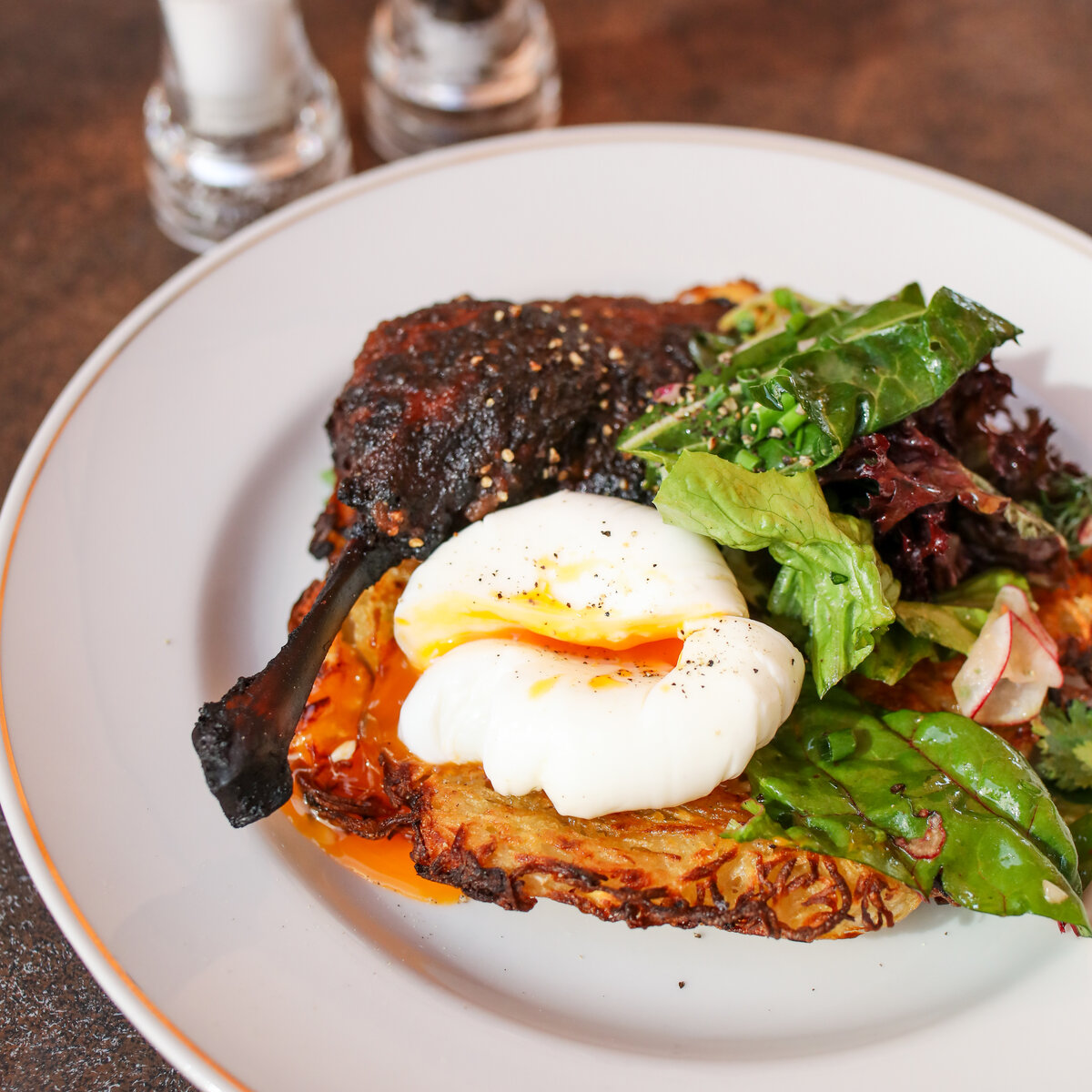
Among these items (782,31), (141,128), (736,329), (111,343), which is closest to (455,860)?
(736,329)

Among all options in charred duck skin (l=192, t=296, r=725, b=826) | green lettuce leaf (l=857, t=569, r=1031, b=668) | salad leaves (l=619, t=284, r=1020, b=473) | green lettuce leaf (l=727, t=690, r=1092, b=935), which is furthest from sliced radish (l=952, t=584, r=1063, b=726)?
charred duck skin (l=192, t=296, r=725, b=826)

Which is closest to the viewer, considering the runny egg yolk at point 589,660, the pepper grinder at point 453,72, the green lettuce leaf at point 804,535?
the runny egg yolk at point 589,660

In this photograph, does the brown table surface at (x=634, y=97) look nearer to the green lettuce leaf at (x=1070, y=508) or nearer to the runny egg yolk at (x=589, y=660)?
the green lettuce leaf at (x=1070, y=508)

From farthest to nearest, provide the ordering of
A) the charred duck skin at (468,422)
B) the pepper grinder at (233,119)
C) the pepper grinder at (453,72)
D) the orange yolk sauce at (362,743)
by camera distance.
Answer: the pepper grinder at (453,72)
the pepper grinder at (233,119)
the charred duck skin at (468,422)
the orange yolk sauce at (362,743)

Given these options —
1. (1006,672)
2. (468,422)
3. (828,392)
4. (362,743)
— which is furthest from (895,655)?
(362,743)

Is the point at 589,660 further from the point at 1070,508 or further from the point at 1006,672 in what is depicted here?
the point at 1070,508

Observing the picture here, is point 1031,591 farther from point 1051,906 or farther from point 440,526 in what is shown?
point 440,526

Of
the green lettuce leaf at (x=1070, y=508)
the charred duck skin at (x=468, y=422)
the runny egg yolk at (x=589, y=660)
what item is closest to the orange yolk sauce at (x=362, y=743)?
the runny egg yolk at (x=589, y=660)
